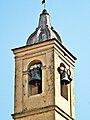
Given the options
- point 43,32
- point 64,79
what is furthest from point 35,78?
point 43,32

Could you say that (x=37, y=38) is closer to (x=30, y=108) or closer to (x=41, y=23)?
(x=41, y=23)

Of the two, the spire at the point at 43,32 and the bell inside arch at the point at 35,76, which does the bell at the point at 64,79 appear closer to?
the bell inside arch at the point at 35,76

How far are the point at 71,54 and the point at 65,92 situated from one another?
1664 millimetres

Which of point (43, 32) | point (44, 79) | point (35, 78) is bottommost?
point (44, 79)

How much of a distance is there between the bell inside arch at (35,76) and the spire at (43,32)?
1214mm

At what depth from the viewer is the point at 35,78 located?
26.1 m

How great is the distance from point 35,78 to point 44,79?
40cm

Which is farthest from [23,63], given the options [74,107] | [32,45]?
[74,107]

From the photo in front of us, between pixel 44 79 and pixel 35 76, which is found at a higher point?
pixel 35 76

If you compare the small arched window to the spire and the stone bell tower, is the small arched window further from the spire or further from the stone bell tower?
the spire

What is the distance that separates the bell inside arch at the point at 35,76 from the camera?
26156 millimetres

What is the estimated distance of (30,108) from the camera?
25719 millimetres

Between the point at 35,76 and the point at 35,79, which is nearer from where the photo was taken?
the point at 35,79

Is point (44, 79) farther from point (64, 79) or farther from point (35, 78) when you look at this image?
point (64, 79)
